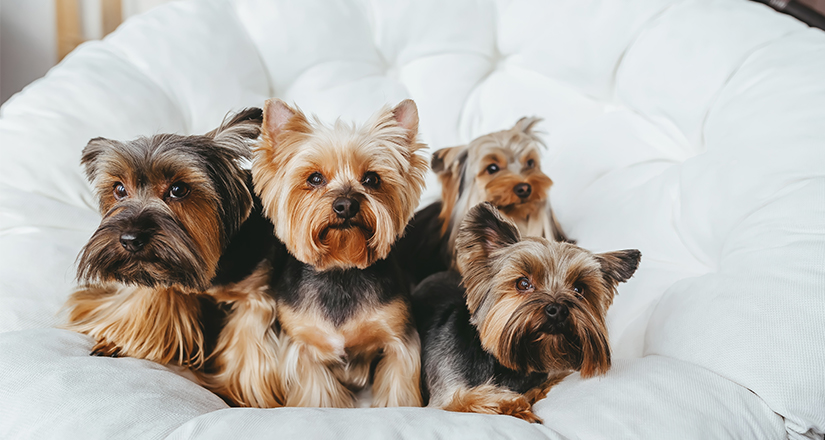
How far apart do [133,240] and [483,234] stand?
2.75ft

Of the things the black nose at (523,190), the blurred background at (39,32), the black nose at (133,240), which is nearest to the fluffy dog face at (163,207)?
the black nose at (133,240)

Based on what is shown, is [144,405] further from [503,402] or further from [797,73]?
[797,73]

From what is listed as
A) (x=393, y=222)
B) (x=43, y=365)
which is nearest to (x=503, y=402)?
(x=393, y=222)

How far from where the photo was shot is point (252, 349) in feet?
5.02

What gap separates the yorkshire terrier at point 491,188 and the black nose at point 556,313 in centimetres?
53

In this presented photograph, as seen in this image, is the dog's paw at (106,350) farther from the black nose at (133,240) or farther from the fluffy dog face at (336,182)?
the fluffy dog face at (336,182)

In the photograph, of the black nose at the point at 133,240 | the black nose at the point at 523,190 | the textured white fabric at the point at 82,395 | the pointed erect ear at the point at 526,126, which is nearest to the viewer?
the textured white fabric at the point at 82,395

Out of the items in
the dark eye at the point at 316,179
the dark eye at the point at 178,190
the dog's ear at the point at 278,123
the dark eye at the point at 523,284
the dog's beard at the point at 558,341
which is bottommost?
the dog's beard at the point at 558,341

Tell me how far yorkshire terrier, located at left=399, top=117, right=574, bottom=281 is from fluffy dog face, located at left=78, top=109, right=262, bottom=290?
732 mm

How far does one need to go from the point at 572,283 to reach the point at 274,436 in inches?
29.8

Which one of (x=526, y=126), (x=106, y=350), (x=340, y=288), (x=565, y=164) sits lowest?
(x=106, y=350)

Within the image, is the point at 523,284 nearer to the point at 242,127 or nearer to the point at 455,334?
the point at 455,334

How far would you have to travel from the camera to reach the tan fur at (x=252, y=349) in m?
1.52

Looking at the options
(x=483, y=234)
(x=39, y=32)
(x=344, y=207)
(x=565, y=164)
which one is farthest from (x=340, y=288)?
(x=39, y=32)
